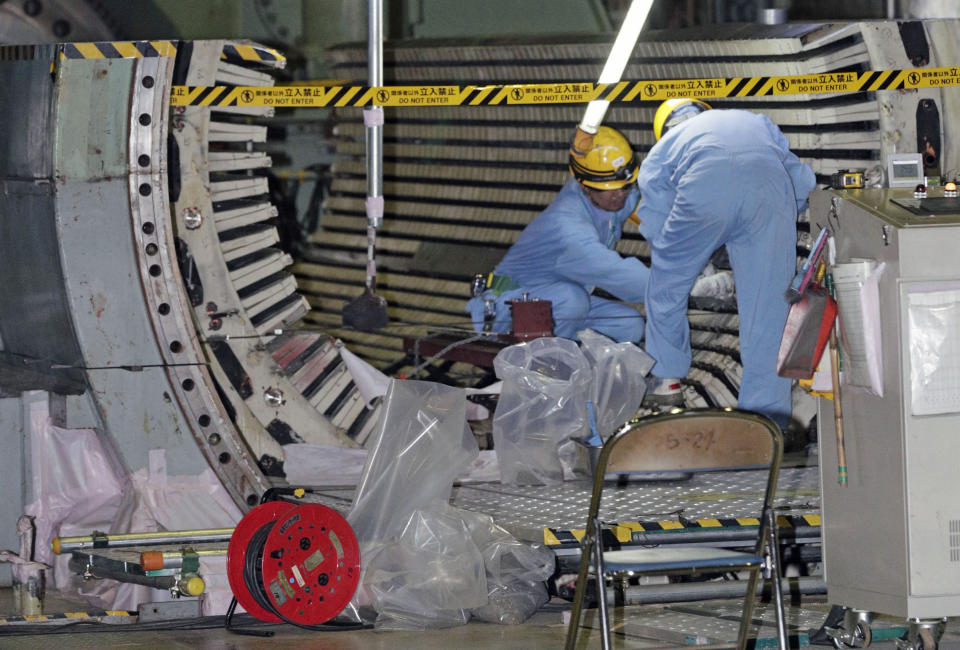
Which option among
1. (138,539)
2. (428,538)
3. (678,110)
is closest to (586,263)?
(678,110)

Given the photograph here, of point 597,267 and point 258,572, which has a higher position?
point 597,267

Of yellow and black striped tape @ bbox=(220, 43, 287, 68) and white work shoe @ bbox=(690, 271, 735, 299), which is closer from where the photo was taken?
yellow and black striped tape @ bbox=(220, 43, 287, 68)

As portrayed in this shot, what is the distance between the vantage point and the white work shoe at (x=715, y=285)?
532cm

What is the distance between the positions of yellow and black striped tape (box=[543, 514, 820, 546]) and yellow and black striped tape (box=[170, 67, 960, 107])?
1.53 meters

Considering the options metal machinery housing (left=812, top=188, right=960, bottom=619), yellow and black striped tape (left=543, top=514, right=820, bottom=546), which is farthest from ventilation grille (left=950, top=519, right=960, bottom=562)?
yellow and black striped tape (left=543, top=514, right=820, bottom=546)

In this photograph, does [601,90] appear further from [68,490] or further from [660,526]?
[68,490]

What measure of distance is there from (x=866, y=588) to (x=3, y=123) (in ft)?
9.97

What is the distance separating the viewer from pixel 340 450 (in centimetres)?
530

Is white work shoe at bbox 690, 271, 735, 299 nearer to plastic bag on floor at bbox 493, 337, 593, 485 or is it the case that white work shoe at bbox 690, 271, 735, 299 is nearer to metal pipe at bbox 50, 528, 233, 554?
plastic bag on floor at bbox 493, 337, 593, 485

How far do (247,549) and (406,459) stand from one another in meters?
0.58

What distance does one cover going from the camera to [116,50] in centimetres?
469

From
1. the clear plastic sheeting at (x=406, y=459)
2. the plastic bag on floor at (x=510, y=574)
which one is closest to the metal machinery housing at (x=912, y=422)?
the plastic bag on floor at (x=510, y=574)

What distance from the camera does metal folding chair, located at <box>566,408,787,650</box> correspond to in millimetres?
3213

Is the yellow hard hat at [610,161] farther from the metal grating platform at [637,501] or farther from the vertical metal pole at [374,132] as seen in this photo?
the metal grating platform at [637,501]
